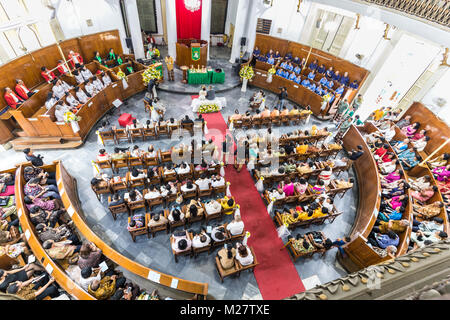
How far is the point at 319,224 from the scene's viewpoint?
7.91 meters

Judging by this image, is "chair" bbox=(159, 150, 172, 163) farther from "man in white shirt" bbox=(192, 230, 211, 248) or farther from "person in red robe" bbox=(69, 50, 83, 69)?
"person in red robe" bbox=(69, 50, 83, 69)

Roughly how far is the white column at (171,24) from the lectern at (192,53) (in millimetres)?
522

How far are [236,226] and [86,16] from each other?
14.5 metres

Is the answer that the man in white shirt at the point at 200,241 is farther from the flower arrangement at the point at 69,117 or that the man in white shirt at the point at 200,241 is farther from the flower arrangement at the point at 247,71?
the flower arrangement at the point at 247,71

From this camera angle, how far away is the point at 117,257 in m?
5.64

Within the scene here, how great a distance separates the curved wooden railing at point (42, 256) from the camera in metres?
5.00

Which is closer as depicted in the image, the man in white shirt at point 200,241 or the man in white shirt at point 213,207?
the man in white shirt at point 200,241

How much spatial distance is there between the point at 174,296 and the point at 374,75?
14064 mm

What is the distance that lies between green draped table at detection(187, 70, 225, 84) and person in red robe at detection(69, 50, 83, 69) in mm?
5868

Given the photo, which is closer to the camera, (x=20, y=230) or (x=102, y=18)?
(x=20, y=230)

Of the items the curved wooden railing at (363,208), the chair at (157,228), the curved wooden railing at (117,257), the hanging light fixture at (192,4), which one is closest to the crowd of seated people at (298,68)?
the curved wooden railing at (363,208)

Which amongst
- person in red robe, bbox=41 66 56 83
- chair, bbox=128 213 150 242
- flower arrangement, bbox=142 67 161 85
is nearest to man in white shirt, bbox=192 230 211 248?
chair, bbox=128 213 150 242
